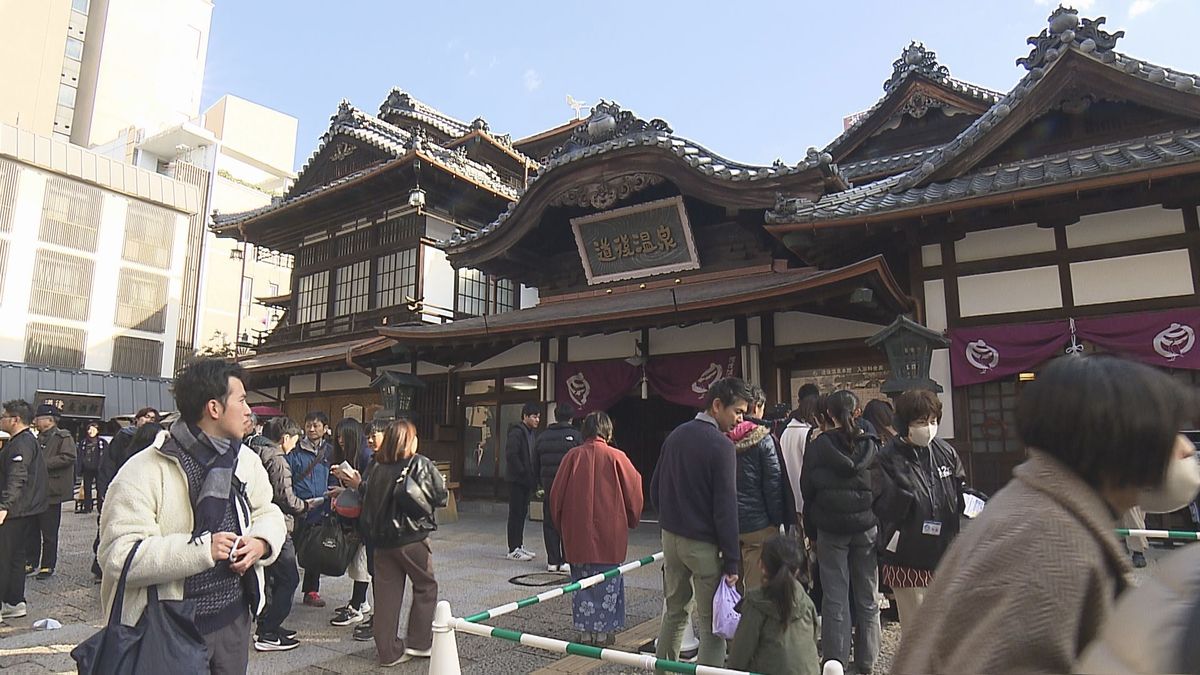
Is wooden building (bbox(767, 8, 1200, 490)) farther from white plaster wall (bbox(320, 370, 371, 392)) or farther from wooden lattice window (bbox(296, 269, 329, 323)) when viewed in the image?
wooden lattice window (bbox(296, 269, 329, 323))

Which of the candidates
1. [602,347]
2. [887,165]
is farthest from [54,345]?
[887,165]

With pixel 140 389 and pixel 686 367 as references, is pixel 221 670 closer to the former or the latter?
pixel 686 367

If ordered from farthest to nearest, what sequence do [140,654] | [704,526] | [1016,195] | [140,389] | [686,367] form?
[140,389] → [686,367] → [1016,195] → [704,526] → [140,654]

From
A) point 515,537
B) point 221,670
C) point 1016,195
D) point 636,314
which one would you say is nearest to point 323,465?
point 515,537

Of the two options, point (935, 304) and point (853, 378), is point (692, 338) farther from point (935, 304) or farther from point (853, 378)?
point (935, 304)

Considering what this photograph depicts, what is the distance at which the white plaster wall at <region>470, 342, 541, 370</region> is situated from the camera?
13.2m

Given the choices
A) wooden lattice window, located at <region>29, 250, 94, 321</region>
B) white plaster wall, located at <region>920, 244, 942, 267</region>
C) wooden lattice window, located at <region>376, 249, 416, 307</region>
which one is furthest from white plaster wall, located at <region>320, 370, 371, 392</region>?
wooden lattice window, located at <region>29, 250, 94, 321</region>

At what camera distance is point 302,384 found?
17.8m

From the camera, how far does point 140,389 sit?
31859 millimetres

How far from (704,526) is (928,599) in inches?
117

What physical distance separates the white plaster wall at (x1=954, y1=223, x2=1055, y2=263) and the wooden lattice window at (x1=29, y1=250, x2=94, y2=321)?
36.7m

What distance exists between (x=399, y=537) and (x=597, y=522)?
148 centimetres

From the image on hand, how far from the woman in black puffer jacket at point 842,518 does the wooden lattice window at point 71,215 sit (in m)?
37.8

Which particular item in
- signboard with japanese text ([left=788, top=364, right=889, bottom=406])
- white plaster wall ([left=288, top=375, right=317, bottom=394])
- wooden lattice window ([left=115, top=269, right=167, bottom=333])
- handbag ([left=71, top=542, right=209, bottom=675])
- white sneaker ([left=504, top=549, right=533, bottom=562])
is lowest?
white sneaker ([left=504, top=549, right=533, bottom=562])
